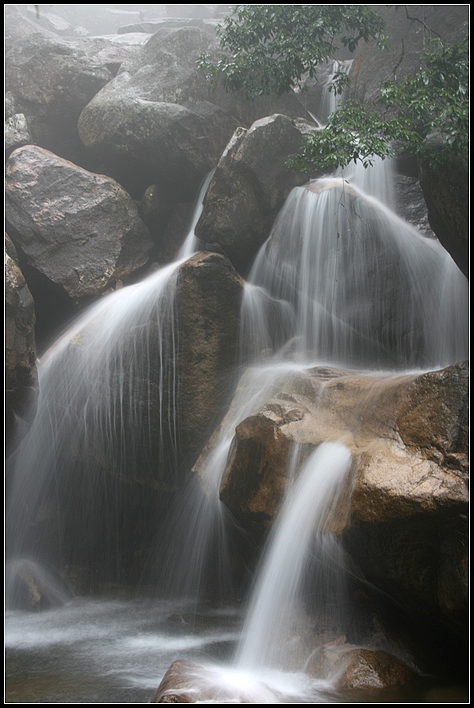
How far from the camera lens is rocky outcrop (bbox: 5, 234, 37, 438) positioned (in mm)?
7527

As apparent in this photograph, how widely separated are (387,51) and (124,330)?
953cm

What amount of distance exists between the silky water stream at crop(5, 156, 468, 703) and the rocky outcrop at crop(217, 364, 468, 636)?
1.29 ft

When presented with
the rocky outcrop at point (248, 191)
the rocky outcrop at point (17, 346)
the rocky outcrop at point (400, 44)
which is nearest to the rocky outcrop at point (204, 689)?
the rocky outcrop at point (17, 346)

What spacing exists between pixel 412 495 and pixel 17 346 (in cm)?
590

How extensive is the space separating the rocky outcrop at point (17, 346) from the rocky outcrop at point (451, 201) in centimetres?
606

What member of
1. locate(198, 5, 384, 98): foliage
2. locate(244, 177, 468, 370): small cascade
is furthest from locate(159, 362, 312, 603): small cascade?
locate(198, 5, 384, 98): foliage

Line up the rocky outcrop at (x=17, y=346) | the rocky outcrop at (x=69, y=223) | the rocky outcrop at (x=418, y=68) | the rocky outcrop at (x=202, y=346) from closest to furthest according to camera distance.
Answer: the rocky outcrop at (x=418, y=68) → the rocky outcrop at (x=17, y=346) → the rocky outcrop at (x=202, y=346) → the rocky outcrop at (x=69, y=223)

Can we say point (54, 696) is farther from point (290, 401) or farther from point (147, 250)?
point (147, 250)

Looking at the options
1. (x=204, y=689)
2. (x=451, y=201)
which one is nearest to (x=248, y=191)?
(x=451, y=201)

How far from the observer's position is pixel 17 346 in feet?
25.0

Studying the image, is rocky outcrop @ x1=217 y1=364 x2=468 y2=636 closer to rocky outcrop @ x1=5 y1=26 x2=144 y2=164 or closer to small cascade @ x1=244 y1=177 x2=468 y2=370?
small cascade @ x1=244 y1=177 x2=468 y2=370

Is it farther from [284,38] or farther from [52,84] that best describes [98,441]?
[52,84]

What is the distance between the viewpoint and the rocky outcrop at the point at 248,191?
9.42 meters

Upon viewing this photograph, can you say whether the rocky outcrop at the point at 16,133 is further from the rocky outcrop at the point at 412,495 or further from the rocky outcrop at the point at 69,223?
the rocky outcrop at the point at 412,495
